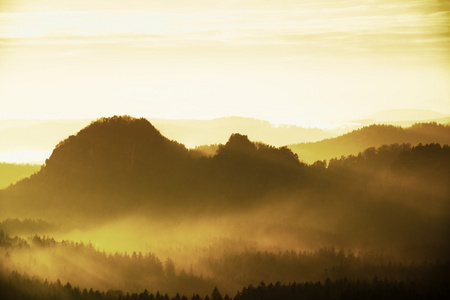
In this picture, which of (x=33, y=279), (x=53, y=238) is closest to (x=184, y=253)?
(x=53, y=238)

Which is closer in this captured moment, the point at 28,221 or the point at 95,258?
the point at 95,258

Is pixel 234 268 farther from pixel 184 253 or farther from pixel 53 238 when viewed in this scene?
pixel 53 238

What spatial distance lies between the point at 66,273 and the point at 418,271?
78788mm

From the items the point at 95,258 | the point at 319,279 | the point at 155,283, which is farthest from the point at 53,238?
the point at 319,279

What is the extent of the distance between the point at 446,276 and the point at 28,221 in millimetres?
98047

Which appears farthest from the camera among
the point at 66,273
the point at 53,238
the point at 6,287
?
the point at 53,238

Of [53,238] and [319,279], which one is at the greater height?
[53,238]

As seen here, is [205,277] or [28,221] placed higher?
[28,221]

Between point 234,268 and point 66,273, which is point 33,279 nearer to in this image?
point 66,273

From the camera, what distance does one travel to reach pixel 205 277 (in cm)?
18425

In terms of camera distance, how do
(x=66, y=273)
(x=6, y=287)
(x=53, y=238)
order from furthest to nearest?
(x=53, y=238)
(x=66, y=273)
(x=6, y=287)

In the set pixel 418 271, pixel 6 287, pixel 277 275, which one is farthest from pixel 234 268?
pixel 6 287

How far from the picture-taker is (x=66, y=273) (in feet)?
570

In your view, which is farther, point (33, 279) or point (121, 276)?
point (121, 276)
